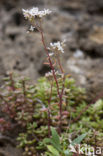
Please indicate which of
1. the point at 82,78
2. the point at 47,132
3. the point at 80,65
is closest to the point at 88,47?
the point at 80,65

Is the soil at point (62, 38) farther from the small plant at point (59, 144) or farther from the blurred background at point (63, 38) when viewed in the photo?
the small plant at point (59, 144)

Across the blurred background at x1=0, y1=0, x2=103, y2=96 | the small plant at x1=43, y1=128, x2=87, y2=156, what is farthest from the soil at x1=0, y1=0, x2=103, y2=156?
the small plant at x1=43, y1=128, x2=87, y2=156

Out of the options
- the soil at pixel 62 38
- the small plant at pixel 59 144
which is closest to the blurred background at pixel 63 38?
the soil at pixel 62 38

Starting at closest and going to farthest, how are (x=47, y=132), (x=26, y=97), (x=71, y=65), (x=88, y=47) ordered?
(x=47, y=132), (x=26, y=97), (x=71, y=65), (x=88, y=47)

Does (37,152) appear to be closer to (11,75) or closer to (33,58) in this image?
(11,75)

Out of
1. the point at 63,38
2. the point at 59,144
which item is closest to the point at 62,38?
the point at 63,38

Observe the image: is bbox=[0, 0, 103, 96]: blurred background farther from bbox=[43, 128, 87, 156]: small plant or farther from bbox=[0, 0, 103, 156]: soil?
bbox=[43, 128, 87, 156]: small plant

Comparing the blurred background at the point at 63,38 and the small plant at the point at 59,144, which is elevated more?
the blurred background at the point at 63,38

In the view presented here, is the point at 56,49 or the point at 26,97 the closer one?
the point at 56,49

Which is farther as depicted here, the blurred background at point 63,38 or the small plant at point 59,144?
the blurred background at point 63,38
